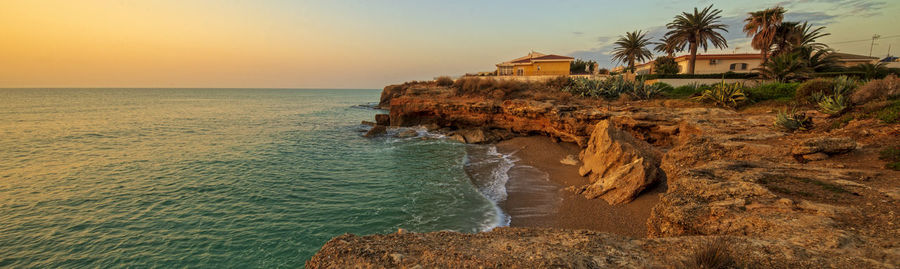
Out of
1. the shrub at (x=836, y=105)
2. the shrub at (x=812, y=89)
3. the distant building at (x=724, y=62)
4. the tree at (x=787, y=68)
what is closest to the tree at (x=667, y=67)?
the distant building at (x=724, y=62)

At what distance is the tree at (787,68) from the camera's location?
2078cm

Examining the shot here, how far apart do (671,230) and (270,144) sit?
79.2 ft

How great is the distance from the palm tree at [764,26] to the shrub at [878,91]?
2375 centimetres

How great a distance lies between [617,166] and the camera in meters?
11.6

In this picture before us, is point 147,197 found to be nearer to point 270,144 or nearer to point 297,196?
point 297,196

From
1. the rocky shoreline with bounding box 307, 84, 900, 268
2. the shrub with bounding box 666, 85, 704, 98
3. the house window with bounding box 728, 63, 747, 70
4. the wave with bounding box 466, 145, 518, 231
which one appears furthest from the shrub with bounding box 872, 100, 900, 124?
the house window with bounding box 728, 63, 747, 70

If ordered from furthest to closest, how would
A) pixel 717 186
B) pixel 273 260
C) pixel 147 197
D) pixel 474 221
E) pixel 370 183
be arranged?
pixel 370 183
pixel 147 197
pixel 474 221
pixel 273 260
pixel 717 186

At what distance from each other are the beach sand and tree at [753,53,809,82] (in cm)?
1804

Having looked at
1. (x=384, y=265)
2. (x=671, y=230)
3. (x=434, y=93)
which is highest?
(x=434, y=93)

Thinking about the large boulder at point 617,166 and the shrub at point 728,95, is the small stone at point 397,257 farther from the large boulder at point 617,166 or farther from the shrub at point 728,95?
the shrub at point 728,95

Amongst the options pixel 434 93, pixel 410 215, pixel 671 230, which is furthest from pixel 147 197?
pixel 434 93

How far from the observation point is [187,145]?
70.3 feet

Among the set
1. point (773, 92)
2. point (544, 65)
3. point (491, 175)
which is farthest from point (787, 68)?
point (544, 65)

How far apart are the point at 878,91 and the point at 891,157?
6359 mm
